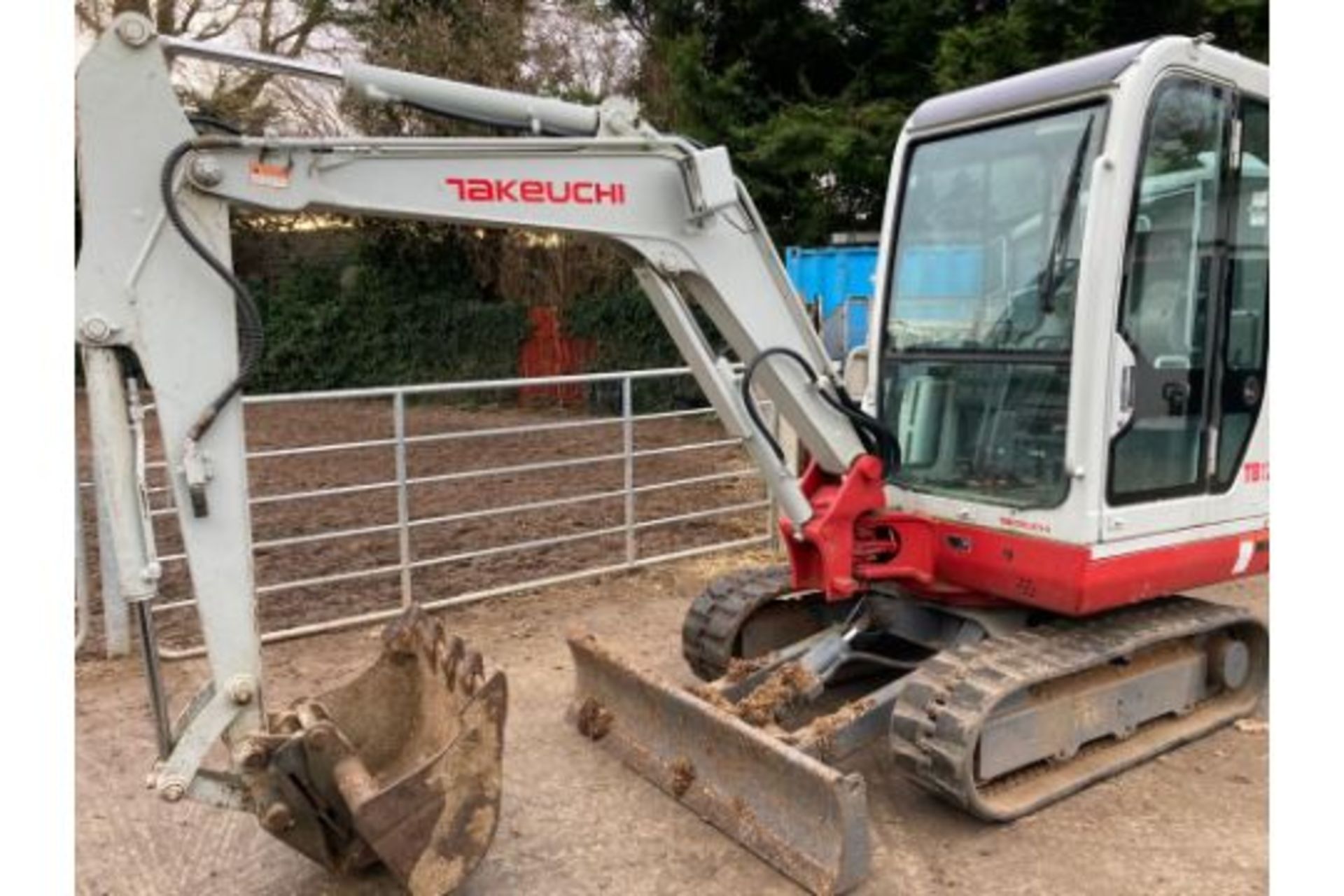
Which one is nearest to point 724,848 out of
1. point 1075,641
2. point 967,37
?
point 1075,641

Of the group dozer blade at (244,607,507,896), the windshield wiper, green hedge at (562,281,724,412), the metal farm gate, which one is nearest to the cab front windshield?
the windshield wiper

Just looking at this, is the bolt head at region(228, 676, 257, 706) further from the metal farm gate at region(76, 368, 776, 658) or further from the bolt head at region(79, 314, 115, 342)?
the metal farm gate at region(76, 368, 776, 658)

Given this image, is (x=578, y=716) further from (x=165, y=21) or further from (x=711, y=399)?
(x=165, y=21)

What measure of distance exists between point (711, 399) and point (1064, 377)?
4.20ft

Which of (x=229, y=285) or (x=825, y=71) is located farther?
(x=825, y=71)

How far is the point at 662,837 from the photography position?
12.3 feet

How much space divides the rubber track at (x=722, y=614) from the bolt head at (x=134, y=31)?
313 centimetres

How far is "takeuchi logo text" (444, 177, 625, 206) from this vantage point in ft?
10.8

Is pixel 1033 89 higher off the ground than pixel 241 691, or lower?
higher

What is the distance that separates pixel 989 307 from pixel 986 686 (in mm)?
1488

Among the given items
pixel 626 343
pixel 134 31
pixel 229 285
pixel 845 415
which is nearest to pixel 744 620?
pixel 845 415

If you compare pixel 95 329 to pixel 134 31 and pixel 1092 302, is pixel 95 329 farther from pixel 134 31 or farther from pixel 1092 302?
pixel 1092 302

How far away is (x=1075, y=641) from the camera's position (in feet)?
13.3

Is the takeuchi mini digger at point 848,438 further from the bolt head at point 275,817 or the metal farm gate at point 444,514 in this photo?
the metal farm gate at point 444,514
